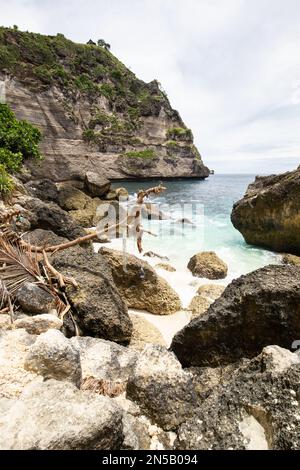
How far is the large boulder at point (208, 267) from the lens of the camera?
23.7 ft

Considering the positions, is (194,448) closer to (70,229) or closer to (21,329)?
(21,329)

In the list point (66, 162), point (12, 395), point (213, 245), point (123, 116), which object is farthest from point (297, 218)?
point (123, 116)

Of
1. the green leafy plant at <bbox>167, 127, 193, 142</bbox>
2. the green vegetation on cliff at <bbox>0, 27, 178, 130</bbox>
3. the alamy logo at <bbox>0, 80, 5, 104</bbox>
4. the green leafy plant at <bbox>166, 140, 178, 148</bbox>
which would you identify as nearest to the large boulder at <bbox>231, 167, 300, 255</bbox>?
the alamy logo at <bbox>0, 80, 5, 104</bbox>

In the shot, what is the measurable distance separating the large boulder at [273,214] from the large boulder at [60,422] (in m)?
9.36

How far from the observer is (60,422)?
1.27m

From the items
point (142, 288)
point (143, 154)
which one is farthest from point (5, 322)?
point (143, 154)

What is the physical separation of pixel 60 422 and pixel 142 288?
4.02 m

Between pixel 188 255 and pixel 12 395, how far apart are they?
8.38 m

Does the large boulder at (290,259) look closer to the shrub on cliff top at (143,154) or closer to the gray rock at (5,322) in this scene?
the gray rock at (5,322)

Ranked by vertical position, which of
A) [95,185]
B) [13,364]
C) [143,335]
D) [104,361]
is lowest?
[143,335]

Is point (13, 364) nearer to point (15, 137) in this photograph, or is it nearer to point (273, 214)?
point (273, 214)

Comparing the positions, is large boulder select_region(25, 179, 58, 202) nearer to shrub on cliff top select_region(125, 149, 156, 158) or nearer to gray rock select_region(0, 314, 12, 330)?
gray rock select_region(0, 314, 12, 330)

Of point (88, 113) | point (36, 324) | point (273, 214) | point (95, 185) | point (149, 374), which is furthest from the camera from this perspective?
point (88, 113)

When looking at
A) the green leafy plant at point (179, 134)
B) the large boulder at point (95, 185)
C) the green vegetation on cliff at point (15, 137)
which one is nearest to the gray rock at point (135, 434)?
the green vegetation on cliff at point (15, 137)
